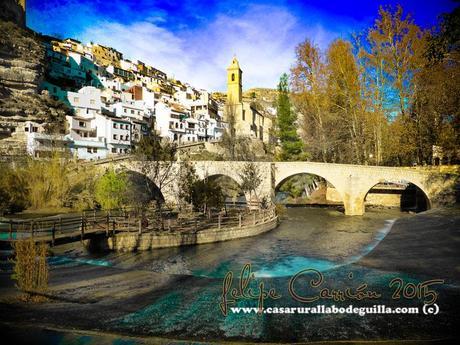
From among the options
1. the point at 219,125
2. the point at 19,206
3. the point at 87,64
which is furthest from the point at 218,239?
the point at 87,64

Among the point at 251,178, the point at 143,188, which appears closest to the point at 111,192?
the point at 143,188

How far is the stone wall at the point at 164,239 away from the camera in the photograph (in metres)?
18.4

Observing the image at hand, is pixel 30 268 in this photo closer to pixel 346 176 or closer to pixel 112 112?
pixel 346 176

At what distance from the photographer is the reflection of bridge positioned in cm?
2862

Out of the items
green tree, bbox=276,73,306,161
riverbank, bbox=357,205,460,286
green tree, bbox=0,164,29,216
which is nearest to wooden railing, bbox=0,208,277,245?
green tree, bbox=0,164,29,216

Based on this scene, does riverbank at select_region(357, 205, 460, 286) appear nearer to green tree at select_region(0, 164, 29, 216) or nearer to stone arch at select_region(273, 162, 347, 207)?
stone arch at select_region(273, 162, 347, 207)

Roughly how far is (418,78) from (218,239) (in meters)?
24.2

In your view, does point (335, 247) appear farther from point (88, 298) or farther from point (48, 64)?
point (48, 64)

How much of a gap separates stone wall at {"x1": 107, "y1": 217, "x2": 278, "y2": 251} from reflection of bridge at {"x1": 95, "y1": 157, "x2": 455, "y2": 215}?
42.9ft

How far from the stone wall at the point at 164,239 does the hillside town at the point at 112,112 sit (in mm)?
23500

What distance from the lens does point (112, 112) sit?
58531 mm

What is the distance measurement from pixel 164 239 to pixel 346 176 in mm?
20094

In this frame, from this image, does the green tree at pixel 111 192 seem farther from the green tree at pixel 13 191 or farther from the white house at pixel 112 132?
the white house at pixel 112 132
